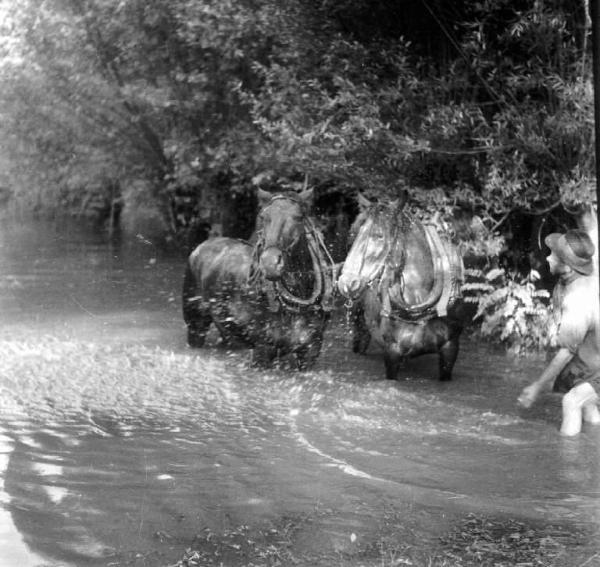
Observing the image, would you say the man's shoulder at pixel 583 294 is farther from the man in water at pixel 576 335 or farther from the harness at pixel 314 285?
the harness at pixel 314 285

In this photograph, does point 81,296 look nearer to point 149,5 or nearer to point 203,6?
point 203,6

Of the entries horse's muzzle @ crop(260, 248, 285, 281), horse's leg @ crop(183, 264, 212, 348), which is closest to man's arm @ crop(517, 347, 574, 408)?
horse's muzzle @ crop(260, 248, 285, 281)

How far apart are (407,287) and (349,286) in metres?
0.98

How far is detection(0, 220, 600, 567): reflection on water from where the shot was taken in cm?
595

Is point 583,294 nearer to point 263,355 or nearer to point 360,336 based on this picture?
point 263,355

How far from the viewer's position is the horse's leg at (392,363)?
392 inches

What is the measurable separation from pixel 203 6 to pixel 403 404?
11.0 metres

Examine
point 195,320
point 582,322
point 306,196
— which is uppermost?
point 306,196

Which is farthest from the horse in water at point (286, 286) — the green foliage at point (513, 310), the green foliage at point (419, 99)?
the green foliage at point (419, 99)

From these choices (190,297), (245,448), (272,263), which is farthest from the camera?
(190,297)

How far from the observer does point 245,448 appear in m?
7.72

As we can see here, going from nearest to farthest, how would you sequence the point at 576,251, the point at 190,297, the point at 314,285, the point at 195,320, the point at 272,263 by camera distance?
the point at 576,251, the point at 272,263, the point at 314,285, the point at 195,320, the point at 190,297

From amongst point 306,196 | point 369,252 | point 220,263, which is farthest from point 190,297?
point 369,252

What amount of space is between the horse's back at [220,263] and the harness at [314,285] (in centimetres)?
79
